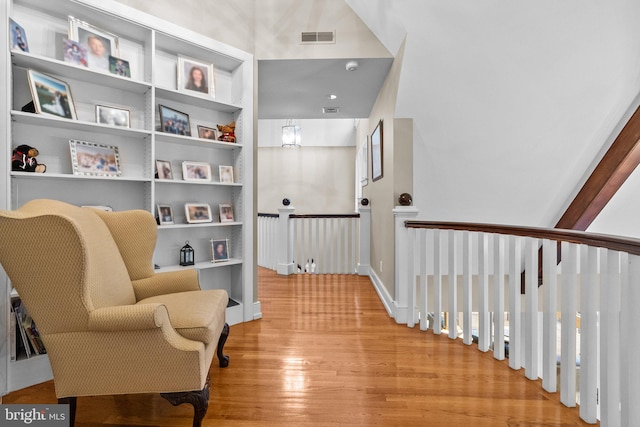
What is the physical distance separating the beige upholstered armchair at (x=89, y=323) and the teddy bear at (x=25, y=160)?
574 mm

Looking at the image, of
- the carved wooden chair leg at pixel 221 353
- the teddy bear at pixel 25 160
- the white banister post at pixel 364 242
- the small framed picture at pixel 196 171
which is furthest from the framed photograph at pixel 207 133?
the white banister post at pixel 364 242

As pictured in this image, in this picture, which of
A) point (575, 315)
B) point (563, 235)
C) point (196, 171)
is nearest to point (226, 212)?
point (196, 171)

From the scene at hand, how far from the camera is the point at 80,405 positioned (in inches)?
65.1

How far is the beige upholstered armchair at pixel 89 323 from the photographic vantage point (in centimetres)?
126

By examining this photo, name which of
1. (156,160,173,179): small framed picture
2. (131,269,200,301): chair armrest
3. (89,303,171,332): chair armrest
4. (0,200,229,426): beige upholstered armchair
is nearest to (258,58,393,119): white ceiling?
(156,160,173,179): small framed picture

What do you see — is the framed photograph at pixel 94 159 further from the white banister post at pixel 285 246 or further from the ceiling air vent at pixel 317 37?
the white banister post at pixel 285 246

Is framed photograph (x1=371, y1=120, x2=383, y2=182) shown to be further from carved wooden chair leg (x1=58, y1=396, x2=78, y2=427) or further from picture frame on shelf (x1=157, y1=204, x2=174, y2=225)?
carved wooden chair leg (x1=58, y1=396, x2=78, y2=427)

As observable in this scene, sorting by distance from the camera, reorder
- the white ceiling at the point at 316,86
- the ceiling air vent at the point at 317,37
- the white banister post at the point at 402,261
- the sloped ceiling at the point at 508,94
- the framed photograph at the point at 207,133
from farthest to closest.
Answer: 1. the white ceiling at the point at 316,86
2. the ceiling air vent at the point at 317,37
3. the white banister post at the point at 402,261
4. the framed photograph at the point at 207,133
5. the sloped ceiling at the point at 508,94

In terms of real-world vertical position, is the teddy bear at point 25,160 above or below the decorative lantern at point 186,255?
above

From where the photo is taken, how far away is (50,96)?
197 cm

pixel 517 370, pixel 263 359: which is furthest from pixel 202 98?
pixel 517 370

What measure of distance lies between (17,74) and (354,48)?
2461mm

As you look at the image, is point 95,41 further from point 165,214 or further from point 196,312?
point 196,312

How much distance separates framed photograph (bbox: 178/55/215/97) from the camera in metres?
2.60
